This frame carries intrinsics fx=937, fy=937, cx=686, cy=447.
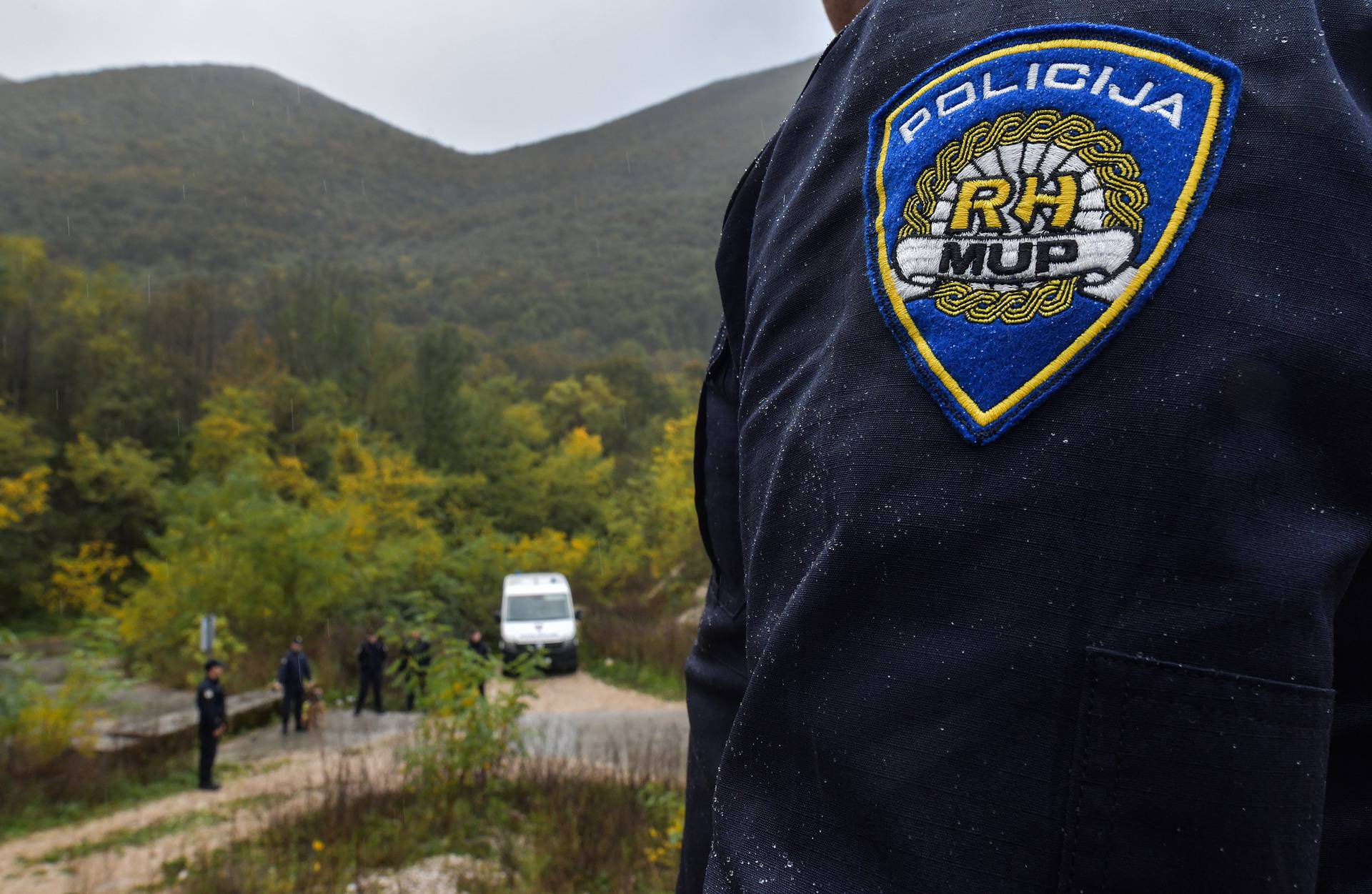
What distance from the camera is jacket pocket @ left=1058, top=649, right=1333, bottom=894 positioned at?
424 millimetres

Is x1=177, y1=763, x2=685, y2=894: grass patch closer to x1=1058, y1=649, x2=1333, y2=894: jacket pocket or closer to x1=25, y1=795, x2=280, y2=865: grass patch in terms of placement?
x1=25, y1=795, x2=280, y2=865: grass patch

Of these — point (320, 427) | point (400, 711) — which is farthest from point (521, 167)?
point (400, 711)

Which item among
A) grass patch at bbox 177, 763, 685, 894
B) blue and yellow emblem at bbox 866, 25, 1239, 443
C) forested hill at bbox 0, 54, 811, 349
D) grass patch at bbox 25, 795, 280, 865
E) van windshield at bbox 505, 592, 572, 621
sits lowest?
grass patch at bbox 25, 795, 280, 865

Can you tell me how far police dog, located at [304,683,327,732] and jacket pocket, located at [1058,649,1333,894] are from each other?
1509 cm

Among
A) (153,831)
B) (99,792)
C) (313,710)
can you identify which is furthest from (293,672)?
(153,831)

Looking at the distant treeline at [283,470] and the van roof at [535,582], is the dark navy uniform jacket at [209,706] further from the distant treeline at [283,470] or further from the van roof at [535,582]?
the van roof at [535,582]

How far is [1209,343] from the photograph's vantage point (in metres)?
0.46

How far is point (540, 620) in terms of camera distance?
61.7ft

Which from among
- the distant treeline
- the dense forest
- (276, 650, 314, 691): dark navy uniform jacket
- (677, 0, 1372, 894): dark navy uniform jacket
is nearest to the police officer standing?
(276, 650, 314, 691): dark navy uniform jacket

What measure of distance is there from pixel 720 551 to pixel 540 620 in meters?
18.5

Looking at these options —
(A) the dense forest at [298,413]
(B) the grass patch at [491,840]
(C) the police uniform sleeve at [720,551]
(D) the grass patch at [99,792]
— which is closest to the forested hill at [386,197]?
(A) the dense forest at [298,413]

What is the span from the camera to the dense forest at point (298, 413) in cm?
1959

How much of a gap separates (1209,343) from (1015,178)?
0.44 ft

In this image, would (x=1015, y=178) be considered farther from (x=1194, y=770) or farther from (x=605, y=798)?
(x=605, y=798)
